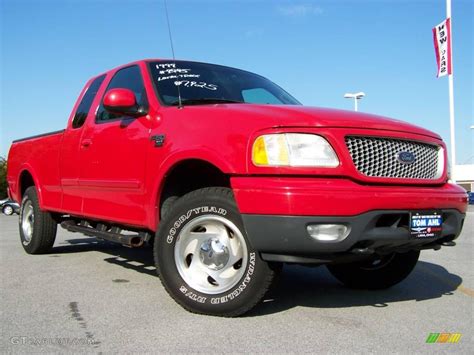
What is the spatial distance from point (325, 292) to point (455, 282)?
1.47m

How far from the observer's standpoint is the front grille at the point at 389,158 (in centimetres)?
334

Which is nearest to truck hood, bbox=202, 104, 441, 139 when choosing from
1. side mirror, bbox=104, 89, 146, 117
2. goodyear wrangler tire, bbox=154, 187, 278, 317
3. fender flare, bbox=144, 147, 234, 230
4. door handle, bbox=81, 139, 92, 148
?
fender flare, bbox=144, 147, 234, 230

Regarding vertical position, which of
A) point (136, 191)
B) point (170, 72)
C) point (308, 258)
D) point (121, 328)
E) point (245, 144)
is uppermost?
point (170, 72)

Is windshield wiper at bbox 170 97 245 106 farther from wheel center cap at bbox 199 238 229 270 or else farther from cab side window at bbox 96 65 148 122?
wheel center cap at bbox 199 238 229 270

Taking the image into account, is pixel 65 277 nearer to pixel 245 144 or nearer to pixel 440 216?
pixel 245 144

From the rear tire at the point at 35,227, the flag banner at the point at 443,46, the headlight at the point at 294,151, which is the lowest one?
the rear tire at the point at 35,227

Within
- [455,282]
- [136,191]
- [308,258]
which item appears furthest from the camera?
[455,282]

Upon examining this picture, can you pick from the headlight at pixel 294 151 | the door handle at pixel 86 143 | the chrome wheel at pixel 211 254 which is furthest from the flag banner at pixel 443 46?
the chrome wheel at pixel 211 254

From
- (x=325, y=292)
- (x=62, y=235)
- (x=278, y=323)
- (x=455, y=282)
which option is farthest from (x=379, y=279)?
(x=62, y=235)

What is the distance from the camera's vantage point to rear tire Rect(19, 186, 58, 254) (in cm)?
635

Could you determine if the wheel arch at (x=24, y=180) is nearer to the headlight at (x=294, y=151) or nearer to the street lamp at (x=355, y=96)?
the headlight at (x=294, y=151)

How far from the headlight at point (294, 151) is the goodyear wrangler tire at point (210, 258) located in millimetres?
418

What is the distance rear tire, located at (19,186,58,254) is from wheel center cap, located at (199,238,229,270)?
3.42 metres

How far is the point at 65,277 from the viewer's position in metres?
5.04
